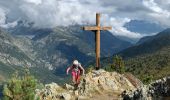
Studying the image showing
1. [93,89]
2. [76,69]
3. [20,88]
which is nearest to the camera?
[20,88]

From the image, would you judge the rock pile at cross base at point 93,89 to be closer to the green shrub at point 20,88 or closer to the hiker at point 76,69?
the hiker at point 76,69

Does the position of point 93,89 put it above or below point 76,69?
below

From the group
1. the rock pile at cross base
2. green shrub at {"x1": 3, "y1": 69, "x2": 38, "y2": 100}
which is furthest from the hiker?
green shrub at {"x1": 3, "y1": 69, "x2": 38, "y2": 100}

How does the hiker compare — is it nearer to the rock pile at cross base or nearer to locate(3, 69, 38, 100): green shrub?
the rock pile at cross base

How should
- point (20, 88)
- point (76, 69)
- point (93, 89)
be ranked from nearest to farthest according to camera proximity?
point (20, 88) → point (76, 69) → point (93, 89)

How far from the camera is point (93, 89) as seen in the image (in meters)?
42.5

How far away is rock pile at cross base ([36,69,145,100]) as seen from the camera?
3972 centimetres

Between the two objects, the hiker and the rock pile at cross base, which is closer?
the rock pile at cross base

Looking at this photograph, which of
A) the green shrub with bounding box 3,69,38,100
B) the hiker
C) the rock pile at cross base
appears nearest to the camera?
the green shrub with bounding box 3,69,38,100

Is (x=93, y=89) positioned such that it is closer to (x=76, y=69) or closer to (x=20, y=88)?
(x=76, y=69)

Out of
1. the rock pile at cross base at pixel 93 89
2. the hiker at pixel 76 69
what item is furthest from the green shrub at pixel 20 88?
the hiker at pixel 76 69

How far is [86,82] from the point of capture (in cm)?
4262

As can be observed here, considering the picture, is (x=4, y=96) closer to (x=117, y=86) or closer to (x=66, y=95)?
(x=66, y=95)

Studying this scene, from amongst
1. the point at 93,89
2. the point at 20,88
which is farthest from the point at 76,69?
the point at 20,88
